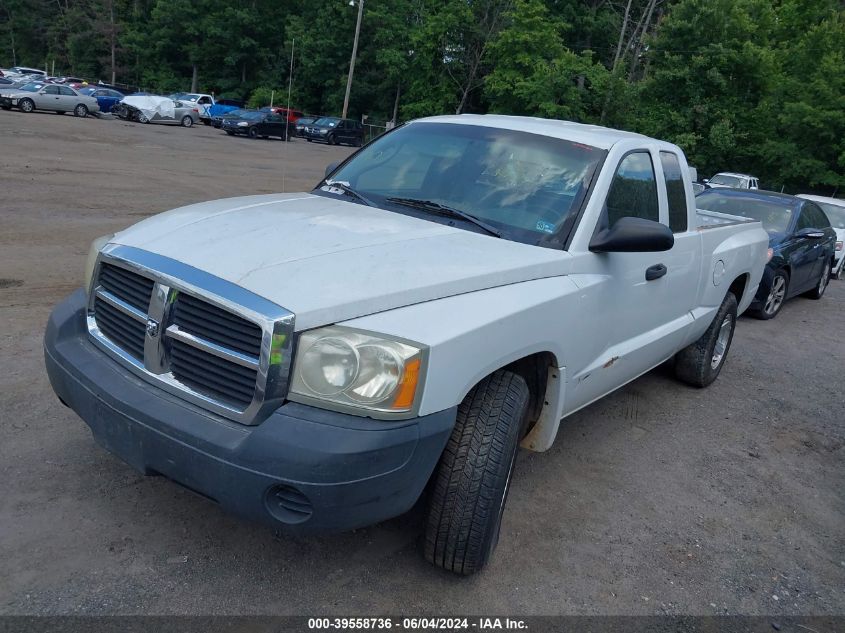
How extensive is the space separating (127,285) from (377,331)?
1.16 m

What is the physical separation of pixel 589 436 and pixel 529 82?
38.8 m

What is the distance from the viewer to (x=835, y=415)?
570cm

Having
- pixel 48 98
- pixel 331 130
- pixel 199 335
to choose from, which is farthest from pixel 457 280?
pixel 331 130

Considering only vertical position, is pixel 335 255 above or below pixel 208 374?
above

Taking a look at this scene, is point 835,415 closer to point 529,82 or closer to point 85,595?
point 85,595

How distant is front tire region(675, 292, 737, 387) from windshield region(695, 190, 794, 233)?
4116 millimetres

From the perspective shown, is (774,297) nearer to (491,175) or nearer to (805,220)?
(805,220)

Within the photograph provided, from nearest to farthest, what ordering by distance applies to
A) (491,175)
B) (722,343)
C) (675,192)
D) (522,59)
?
1. (491,175)
2. (675,192)
3. (722,343)
4. (522,59)

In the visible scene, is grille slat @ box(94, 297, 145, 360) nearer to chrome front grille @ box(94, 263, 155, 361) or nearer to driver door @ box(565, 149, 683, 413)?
chrome front grille @ box(94, 263, 155, 361)

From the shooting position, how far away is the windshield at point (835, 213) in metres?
13.5

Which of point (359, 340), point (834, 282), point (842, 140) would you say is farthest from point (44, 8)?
point (359, 340)

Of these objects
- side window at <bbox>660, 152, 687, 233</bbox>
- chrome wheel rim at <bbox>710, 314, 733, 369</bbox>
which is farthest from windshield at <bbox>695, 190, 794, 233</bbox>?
side window at <bbox>660, 152, 687, 233</bbox>

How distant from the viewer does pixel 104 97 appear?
128 ft

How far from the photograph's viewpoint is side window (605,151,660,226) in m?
3.74
